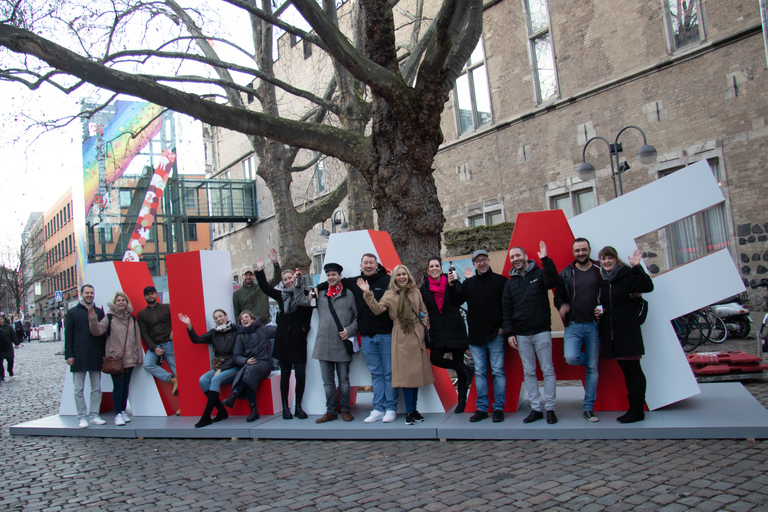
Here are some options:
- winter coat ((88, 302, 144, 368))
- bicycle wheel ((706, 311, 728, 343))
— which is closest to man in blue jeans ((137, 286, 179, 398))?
winter coat ((88, 302, 144, 368))

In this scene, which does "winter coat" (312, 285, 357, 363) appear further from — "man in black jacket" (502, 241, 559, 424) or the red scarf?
"man in black jacket" (502, 241, 559, 424)

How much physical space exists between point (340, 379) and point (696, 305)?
3.94 m

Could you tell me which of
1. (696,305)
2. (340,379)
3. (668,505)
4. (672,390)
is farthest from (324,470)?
(696,305)

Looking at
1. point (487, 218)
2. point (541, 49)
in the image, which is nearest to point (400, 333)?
point (487, 218)

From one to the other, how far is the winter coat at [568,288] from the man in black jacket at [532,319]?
123 mm

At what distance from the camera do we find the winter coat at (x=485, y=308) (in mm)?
6430

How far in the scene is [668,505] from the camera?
3.82m

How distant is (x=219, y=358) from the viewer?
7711 mm

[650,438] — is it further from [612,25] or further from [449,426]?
[612,25]

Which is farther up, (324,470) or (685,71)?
(685,71)

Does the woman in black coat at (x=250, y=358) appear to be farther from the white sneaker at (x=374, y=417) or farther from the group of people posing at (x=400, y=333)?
the white sneaker at (x=374, y=417)

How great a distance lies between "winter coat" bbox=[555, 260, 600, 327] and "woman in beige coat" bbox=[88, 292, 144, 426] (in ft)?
18.4

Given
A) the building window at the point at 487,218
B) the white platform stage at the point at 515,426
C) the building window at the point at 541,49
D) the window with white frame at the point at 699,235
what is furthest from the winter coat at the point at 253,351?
the building window at the point at 541,49

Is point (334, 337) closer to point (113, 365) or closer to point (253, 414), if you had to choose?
point (253, 414)
